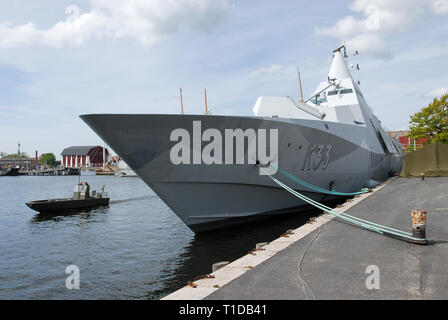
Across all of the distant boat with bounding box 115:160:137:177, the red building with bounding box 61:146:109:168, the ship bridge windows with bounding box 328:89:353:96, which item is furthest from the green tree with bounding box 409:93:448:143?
the red building with bounding box 61:146:109:168

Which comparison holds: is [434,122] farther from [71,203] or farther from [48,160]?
[48,160]

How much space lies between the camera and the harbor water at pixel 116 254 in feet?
23.6

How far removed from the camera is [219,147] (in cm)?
910

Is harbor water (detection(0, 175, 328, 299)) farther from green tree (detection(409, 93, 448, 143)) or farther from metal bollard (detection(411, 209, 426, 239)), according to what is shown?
green tree (detection(409, 93, 448, 143))

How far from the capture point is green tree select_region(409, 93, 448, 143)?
1279 inches

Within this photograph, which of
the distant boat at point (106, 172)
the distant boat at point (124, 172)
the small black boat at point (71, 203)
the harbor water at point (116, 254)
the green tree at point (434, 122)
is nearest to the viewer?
the harbor water at point (116, 254)

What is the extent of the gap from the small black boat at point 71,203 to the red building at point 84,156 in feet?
308

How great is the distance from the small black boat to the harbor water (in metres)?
3.30

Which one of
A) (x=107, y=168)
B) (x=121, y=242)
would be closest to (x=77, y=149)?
(x=107, y=168)

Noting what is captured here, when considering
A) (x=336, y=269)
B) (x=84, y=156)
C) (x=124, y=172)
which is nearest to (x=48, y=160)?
(x=84, y=156)

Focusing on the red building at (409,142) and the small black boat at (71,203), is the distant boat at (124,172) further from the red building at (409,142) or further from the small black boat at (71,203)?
the red building at (409,142)

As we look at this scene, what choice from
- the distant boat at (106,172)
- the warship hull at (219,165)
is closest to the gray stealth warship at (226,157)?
the warship hull at (219,165)

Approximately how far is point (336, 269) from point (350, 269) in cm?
19
